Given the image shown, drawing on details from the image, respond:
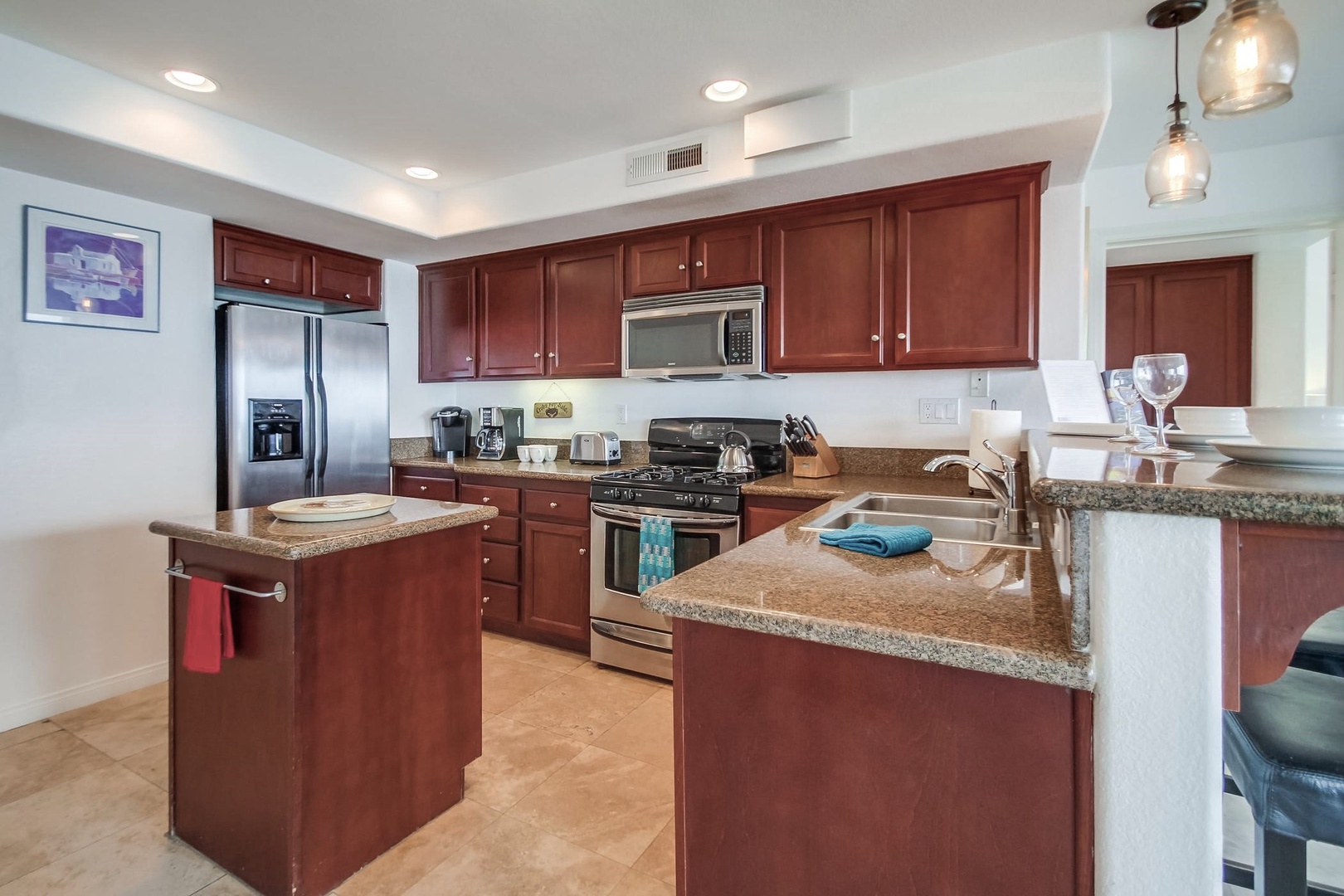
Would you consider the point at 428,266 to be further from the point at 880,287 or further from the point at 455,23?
the point at 880,287

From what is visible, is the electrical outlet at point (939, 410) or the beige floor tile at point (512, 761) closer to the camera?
the beige floor tile at point (512, 761)

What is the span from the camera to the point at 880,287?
2.66m

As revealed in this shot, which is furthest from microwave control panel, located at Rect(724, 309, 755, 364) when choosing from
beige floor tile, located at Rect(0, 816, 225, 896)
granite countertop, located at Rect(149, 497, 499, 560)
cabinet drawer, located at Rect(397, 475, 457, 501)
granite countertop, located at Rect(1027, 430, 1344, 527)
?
beige floor tile, located at Rect(0, 816, 225, 896)

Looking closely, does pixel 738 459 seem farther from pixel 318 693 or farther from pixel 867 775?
pixel 867 775

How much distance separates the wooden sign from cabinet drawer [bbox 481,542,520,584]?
38.4 inches

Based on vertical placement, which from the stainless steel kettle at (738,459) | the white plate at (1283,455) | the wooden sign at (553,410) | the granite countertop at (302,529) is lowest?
the granite countertop at (302,529)

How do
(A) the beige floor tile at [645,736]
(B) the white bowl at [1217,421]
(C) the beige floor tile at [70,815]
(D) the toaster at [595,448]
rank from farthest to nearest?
(D) the toaster at [595,448], (A) the beige floor tile at [645,736], (C) the beige floor tile at [70,815], (B) the white bowl at [1217,421]

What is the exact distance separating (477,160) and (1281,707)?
3439mm

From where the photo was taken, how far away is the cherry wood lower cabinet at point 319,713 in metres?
1.52

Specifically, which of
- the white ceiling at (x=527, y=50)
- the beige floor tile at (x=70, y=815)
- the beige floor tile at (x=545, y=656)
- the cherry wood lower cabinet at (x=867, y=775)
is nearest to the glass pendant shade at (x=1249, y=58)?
the white ceiling at (x=527, y=50)

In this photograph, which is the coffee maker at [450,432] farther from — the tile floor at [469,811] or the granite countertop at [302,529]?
the granite countertop at [302,529]

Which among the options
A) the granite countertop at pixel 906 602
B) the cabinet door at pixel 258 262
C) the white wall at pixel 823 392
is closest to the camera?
the granite countertop at pixel 906 602

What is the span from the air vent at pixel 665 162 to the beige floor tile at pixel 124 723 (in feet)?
9.98

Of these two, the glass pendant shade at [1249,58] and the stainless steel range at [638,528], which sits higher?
the glass pendant shade at [1249,58]
